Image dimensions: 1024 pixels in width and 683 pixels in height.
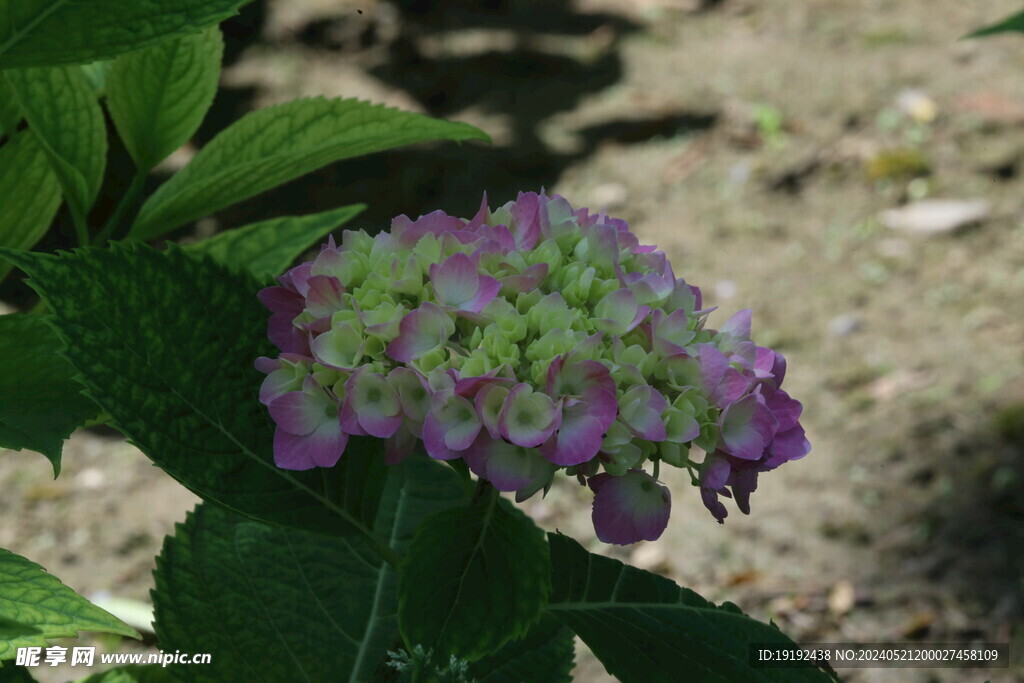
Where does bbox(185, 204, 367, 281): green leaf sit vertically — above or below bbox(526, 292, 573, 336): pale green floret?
above

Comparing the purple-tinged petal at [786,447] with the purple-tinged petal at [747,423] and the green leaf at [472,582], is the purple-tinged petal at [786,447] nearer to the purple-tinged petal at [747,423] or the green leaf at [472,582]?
the purple-tinged petal at [747,423]

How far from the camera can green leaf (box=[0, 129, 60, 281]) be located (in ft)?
2.93

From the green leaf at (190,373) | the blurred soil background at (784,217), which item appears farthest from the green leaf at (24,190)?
the blurred soil background at (784,217)

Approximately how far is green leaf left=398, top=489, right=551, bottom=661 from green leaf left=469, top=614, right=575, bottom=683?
0.15 metres

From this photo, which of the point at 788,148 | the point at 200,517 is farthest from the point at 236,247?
the point at 788,148

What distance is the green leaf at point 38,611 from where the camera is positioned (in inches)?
24.6

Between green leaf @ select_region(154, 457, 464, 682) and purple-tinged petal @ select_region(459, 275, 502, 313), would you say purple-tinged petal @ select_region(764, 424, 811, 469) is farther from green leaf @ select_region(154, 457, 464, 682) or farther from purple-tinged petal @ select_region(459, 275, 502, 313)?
green leaf @ select_region(154, 457, 464, 682)

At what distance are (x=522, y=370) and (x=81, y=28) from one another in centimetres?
40

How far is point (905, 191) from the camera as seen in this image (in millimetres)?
3172

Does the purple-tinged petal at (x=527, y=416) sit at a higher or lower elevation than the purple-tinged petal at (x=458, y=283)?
lower

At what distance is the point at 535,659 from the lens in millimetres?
870

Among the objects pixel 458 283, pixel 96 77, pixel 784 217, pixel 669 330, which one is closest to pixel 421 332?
pixel 458 283

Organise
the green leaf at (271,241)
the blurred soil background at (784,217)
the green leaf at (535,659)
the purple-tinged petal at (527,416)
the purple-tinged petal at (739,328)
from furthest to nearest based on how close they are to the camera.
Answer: the blurred soil background at (784,217) → the green leaf at (271,241) → the green leaf at (535,659) → the purple-tinged petal at (739,328) → the purple-tinged petal at (527,416)

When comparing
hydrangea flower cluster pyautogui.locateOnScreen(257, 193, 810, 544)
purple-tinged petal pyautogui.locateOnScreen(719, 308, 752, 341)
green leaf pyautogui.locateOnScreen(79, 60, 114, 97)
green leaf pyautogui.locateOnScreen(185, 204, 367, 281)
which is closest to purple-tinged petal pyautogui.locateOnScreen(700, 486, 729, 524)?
hydrangea flower cluster pyautogui.locateOnScreen(257, 193, 810, 544)
